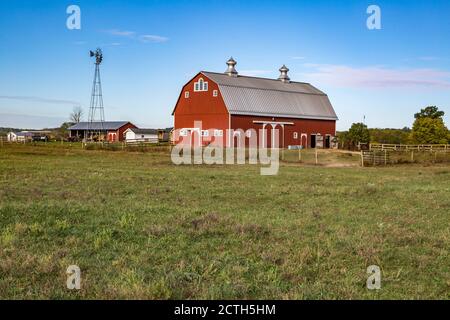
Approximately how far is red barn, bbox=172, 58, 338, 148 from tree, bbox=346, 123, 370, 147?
7.68 ft

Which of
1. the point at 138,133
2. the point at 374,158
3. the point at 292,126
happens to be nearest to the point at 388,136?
the point at 292,126

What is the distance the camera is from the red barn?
5266cm

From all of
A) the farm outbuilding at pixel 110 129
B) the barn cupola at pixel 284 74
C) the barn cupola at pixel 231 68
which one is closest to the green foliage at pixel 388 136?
the barn cupola at pixel 284 74

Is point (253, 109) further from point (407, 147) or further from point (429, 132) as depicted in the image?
point (429, 132)

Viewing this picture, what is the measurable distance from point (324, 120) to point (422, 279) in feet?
182

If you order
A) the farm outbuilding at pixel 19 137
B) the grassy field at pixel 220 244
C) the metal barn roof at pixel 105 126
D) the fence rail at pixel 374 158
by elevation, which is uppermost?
the metal barn roof at pixel 105 126

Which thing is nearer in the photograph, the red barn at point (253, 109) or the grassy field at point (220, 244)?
the grassy field at point (220, 244)

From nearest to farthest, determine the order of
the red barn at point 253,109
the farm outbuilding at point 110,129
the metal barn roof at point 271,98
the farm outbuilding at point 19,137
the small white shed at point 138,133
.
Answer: the red barn at point 253,109
the metal barn roof at point 271,98
the farm outbuilding at point 19,137
the small white shed at point 138,133
the farm outbuilding at point 110,129

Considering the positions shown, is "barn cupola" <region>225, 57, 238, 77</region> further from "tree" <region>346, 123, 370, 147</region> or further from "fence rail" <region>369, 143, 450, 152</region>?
"fence rail" <region>369, 143, 450, 152</region>

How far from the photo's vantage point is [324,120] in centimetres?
6116

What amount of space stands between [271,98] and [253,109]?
13.7 ft

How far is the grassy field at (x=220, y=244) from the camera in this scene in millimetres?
6348

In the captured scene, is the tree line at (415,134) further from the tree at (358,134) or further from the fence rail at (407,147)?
the fence rail at (407,147)
